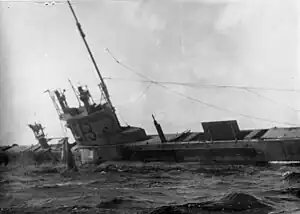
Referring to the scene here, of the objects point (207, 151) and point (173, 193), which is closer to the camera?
point (173, 193)

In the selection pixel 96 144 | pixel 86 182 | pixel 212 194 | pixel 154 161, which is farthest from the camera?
pixel 96 144

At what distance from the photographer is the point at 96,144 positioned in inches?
669

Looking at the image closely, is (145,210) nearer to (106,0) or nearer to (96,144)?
(106,0)

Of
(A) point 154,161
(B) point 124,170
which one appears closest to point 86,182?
(B) point 124,170

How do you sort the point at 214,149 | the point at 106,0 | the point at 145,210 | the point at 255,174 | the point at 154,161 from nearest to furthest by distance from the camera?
the point at 145,210
the point at 106,0
the point at 255,174
the point at 214,149
the point at 154,161

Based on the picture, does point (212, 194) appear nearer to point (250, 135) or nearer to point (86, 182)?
point (86, 182)

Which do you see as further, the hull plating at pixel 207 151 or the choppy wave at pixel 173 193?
the hull plating at pixel 207 151

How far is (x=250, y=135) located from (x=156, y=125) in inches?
159

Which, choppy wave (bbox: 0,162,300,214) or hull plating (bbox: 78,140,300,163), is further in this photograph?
hull plating (bbox: 78,140,300,163)

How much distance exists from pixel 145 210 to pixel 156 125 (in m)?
8.97

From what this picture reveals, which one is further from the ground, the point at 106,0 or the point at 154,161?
the point at 106,0

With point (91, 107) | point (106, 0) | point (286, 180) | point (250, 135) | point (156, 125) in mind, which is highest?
point (106, 0)

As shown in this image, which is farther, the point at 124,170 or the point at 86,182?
the point at 124,170

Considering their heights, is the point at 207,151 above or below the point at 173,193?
above
